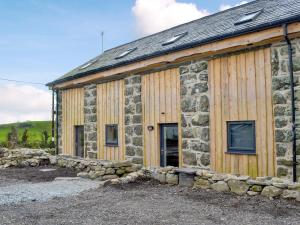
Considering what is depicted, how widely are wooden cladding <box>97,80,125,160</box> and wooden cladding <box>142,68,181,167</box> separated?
1312 mm

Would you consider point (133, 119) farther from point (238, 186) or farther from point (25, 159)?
point (25, 159)

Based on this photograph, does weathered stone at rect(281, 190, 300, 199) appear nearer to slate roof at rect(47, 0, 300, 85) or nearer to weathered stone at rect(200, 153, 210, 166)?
weathered stone at rect(200, 153, 210, 166)

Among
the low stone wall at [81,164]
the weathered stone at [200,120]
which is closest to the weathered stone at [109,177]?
the low stone wall at [81,164]

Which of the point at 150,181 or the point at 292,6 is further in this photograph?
the point at 150,181

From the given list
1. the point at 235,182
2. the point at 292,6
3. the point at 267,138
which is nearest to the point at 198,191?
the point at 235,182

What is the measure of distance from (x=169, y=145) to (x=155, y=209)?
500 centimetres

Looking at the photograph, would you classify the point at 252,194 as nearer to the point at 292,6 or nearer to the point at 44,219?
the point at 44,219

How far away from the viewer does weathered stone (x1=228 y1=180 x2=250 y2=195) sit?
8.09 m

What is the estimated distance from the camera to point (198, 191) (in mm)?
8727

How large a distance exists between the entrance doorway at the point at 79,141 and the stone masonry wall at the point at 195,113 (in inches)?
250

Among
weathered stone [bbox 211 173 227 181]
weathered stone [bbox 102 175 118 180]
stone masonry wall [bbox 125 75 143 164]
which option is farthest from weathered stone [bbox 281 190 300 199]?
stone masonry wall [bbox 125 75 143 164]

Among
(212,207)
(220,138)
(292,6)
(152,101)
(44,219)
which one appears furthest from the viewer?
(152,101)

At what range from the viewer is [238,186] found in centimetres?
821

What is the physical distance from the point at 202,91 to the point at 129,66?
10.1ft
